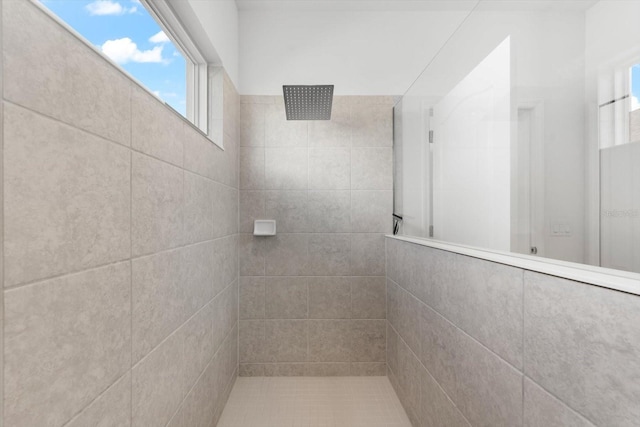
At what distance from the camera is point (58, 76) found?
703mm

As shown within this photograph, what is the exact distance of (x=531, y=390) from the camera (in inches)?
32.8

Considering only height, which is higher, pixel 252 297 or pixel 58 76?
pixel 58 76

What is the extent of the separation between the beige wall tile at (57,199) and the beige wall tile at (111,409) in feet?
1.14

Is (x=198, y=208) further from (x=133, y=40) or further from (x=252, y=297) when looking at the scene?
(x=252, y=297)

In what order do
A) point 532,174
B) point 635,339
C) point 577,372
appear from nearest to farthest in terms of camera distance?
point 635,339, point 577,372, point 532,174

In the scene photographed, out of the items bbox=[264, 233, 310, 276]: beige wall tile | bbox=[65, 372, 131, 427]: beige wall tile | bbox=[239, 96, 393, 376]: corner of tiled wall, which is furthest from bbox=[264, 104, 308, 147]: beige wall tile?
bbox=[65, 372, 131, 427]: beige wall tile

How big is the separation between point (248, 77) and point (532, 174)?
2193 mm

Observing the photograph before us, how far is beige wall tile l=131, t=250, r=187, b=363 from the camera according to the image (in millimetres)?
1013

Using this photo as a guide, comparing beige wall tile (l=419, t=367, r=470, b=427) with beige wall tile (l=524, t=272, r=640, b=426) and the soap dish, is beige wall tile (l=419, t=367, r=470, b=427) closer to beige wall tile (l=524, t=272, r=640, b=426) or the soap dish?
beige wall tile (l=524, t=272, r=640, b=426)

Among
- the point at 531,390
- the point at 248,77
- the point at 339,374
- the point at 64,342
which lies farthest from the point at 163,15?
the point at 339,374

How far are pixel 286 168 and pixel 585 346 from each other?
209cm

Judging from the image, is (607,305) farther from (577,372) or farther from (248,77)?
(248,77)

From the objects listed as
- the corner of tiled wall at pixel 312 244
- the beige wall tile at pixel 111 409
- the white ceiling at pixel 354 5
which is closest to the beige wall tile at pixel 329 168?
the corner of tiled wall at pixel 312 244

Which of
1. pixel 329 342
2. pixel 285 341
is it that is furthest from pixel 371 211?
pixel 285 341
